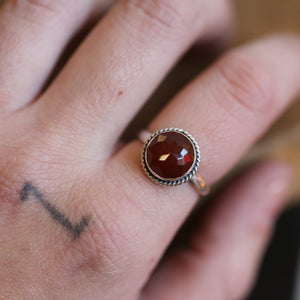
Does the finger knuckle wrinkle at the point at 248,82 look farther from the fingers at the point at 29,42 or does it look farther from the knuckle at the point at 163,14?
the fingers at the point at 29,42

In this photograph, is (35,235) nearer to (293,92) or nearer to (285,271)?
(293,92)

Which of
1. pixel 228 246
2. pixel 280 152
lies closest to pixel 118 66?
pixel 228 246

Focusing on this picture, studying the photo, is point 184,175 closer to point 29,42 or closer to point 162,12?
point 162,12

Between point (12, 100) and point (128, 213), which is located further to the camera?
point (12, 100)

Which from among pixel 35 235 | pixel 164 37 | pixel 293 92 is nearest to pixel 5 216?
pixel 35 235

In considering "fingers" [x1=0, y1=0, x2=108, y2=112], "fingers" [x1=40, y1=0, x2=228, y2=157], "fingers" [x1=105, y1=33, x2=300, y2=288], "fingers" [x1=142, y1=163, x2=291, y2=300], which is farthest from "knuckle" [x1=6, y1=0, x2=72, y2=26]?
"fingers" [x1=142, y1=163, x2=291, y2=300]

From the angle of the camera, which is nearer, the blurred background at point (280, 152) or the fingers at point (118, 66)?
the fingers at point (118, 66)

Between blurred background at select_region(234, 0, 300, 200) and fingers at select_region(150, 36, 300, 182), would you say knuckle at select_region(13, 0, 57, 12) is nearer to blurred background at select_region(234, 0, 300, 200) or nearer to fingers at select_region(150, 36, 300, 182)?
fingers at select_region(150, 36, 300, 182)

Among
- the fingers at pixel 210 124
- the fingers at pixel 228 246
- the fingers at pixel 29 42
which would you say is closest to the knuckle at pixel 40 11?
the fingers at pixel 29 42
